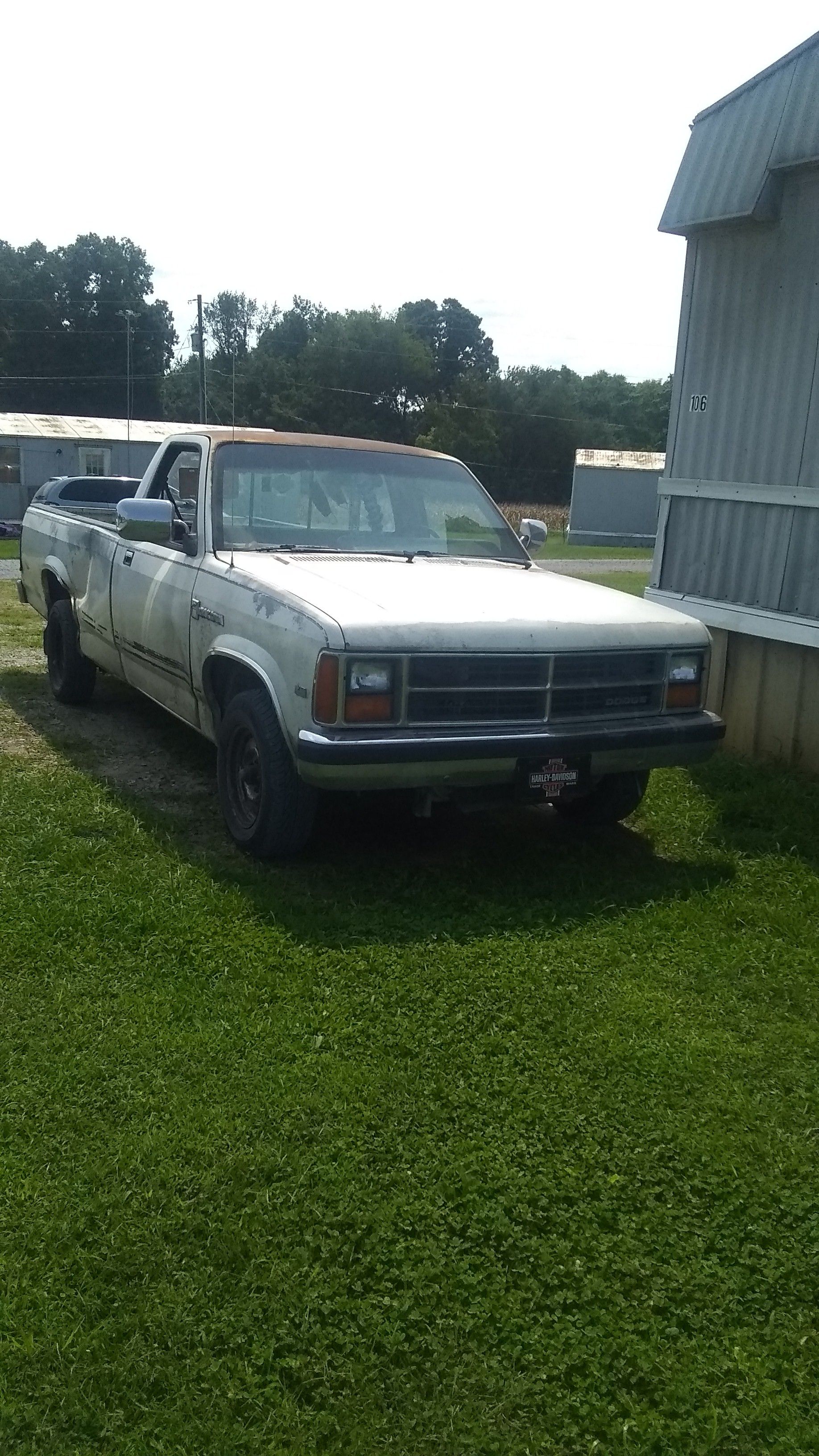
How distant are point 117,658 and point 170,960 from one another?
3.17 metres

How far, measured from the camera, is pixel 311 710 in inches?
177

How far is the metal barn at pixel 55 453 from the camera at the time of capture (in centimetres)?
3294

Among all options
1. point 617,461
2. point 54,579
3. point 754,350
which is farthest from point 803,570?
point 617,461

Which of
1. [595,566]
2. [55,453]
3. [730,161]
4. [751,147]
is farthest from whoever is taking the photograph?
[55,453]

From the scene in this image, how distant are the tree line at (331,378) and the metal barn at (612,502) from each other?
1069 cm

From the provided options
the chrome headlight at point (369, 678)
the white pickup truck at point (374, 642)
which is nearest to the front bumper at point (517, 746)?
the white pickup truck at point (374, 642)

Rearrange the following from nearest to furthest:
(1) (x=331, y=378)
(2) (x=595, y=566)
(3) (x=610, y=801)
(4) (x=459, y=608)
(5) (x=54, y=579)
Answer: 1. (4) (x=459, y=608)
2. (3) (x=610, y=801)
3. (5) (x=54, y=579)
4. (2) (x=595, y=566)
5. (1) (x=331, y=378)

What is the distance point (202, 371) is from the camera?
9188 mm

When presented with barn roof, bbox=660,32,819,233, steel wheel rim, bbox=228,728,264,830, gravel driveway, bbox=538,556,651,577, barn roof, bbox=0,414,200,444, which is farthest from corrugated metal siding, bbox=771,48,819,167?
barn roof, bbox=0,414,200,444

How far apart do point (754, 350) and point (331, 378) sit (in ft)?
174

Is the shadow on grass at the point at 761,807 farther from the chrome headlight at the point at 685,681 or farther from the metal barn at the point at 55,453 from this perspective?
the metal barn at the point at 55,453

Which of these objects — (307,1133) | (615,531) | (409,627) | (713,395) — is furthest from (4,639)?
(615,531)

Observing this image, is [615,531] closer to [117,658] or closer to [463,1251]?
[117,658]

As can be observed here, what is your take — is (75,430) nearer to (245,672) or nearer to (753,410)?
(753,410)
